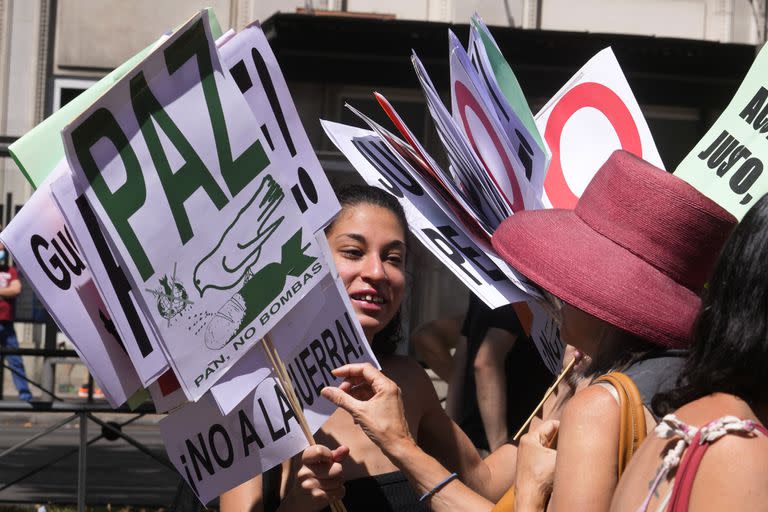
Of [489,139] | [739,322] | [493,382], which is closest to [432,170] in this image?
[489,139]

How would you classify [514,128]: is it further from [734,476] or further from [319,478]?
[734,476]

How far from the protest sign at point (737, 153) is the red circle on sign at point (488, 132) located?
47 cm

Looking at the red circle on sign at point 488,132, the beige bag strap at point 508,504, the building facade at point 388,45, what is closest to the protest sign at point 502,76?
the red circle on sign at point 488,132

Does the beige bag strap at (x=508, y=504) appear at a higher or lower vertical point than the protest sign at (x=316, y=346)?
lower

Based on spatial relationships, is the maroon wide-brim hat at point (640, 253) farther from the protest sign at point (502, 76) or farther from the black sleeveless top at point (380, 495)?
the protest sign at point (502, 76)

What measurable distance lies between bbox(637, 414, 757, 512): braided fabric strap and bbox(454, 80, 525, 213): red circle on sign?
45.9 inches

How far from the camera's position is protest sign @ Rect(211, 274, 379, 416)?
2.78 meters

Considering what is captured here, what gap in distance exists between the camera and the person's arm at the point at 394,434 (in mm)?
2668

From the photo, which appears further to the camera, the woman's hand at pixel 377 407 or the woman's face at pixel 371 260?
the woman's face at pixel 371 260

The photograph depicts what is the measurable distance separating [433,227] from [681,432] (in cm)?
128

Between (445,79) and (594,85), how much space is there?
40.5 ft

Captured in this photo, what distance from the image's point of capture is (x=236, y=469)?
2.75m

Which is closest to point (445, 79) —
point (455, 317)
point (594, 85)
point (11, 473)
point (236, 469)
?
point (11, 473)

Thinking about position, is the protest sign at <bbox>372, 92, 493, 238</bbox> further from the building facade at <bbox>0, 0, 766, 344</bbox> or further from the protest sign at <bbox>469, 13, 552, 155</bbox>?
the building facade at <bbox>0, 0, 766, 344</bbox>
